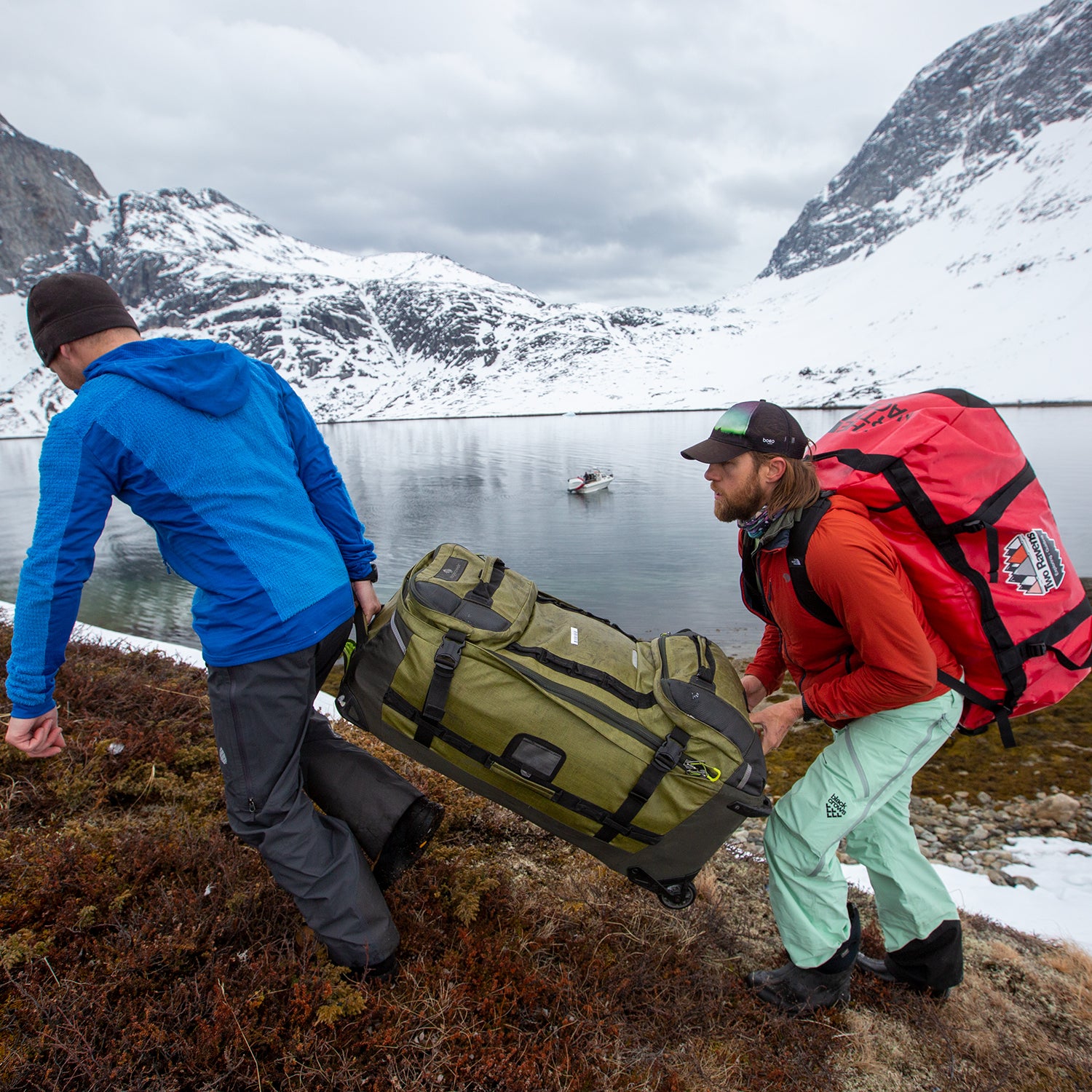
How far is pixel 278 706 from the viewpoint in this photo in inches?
95.0

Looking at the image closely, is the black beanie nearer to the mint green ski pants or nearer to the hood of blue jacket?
the hood of blue jacket

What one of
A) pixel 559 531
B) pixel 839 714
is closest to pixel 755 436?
pixel 839 714

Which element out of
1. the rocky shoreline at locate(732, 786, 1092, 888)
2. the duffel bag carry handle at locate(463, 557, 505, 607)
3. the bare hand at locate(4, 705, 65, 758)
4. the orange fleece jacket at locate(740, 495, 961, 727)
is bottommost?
the rocky shoreline at locate(732, 786, 1092, 888)

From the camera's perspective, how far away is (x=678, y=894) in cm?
279

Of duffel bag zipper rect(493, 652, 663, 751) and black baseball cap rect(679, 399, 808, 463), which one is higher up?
black baseball cap rect(679, 399, 808, 463)

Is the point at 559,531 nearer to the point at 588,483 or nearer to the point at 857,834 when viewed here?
the point at 588,483

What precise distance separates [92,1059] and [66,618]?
4.74ft

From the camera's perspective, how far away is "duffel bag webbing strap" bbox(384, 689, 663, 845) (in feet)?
8.33

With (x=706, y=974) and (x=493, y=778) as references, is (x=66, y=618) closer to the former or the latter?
(x=493, y=778)

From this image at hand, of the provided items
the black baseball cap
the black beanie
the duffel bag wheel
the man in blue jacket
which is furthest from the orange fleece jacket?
the black beanie

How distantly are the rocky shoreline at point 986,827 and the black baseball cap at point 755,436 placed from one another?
3.90 m

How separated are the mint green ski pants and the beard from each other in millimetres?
1076

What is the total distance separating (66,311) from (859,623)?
10.2ft

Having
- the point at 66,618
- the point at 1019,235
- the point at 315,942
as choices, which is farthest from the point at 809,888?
the point at 1019,235
